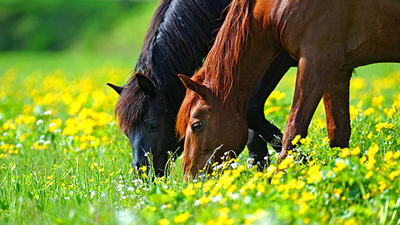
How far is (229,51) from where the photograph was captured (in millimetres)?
3268

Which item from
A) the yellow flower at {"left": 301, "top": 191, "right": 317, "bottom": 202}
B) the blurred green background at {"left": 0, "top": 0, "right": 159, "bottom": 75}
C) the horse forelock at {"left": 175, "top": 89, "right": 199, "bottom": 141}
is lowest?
the yellow flower at {"left": 301, "top": 191, "right": 317, "bottom": 202}

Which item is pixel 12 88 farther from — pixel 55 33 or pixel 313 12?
pixel 55 33

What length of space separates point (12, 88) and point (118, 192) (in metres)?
10.3

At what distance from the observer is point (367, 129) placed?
395 centimetres

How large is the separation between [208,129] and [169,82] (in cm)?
82

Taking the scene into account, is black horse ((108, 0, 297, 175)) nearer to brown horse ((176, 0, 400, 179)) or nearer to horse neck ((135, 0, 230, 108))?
horse neck ((135, 0, 230, 108))

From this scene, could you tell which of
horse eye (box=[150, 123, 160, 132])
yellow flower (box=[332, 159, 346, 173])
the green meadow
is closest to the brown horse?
the green meadow

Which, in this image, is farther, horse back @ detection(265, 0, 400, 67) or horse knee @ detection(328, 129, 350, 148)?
horse knee @ detection(328, 129, 350, 148)

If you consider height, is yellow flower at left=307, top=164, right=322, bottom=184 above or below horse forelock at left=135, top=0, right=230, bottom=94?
below

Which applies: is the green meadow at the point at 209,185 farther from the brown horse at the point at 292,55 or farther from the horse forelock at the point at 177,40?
the horse forelock at the point at 177,40

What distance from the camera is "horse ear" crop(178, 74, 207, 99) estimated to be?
315 cm

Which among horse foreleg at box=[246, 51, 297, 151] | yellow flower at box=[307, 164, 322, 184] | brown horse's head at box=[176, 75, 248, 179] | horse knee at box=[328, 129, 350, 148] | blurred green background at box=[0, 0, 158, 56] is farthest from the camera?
blurred green background at box=[0, 0, 158, 56]

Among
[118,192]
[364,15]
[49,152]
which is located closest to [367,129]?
[364,15]

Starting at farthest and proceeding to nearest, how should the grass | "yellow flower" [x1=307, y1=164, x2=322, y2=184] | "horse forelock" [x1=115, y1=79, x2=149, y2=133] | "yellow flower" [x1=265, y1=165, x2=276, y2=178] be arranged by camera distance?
"horse forelock" [x1=115, y1=79, x2=149, y2=133], "yellow flower" [x1=265, y1=165, x2=276, y2=178], "yellow flower" [x1=307, y1=164, x2=322, y2=184], the grass
